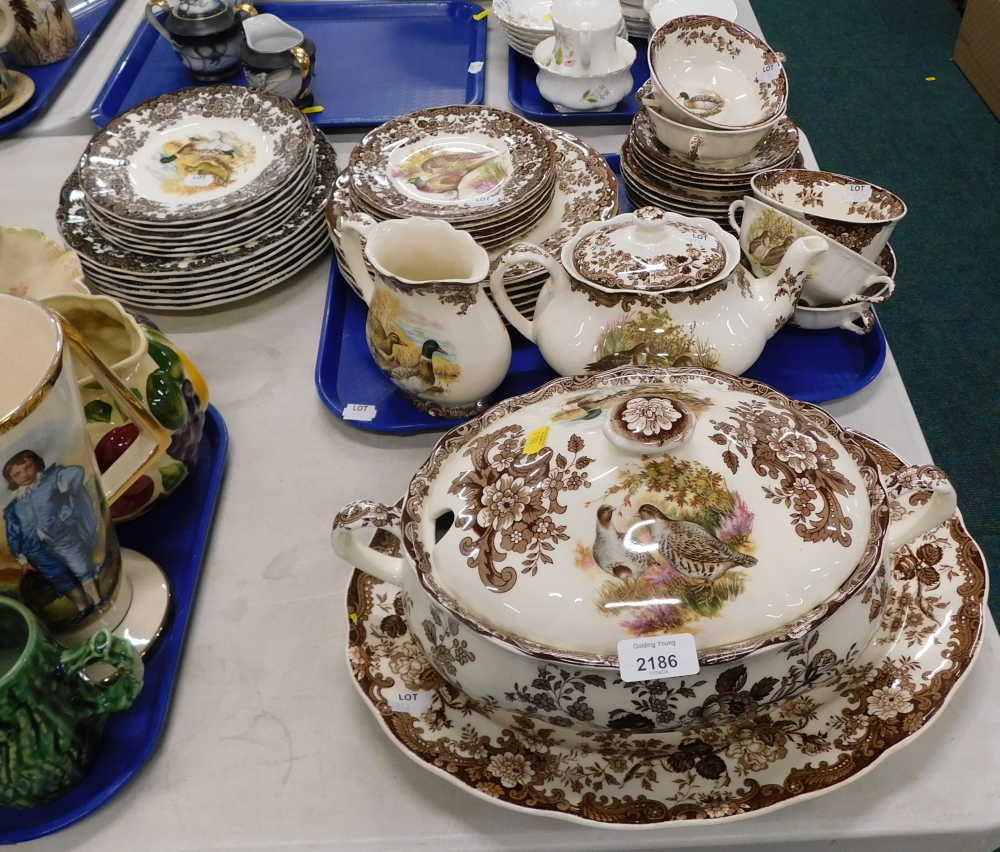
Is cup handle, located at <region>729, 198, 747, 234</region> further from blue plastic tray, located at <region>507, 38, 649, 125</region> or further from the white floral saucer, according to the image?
the white floral saucer

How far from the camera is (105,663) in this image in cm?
63

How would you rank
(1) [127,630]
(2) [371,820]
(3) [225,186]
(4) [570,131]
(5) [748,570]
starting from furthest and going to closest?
(4) [570,131], (3) [225,186], (1) [127,630], (2) [371,820], (5) [748,570]

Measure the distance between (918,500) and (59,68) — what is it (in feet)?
5.58

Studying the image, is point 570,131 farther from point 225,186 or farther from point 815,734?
point 815,734

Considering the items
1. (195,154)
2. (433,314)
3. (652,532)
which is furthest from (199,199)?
(652,532)

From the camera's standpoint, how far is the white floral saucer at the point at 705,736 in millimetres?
623

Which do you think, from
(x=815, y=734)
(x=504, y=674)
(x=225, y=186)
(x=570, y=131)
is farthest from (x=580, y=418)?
(x=570, y=131)

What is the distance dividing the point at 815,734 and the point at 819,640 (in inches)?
4.3

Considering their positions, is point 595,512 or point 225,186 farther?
point 225,186

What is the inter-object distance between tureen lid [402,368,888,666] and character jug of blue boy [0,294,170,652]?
0.84 feet

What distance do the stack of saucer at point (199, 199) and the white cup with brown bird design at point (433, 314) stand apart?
0.23 m

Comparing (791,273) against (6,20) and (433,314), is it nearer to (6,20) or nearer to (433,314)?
(433,314)

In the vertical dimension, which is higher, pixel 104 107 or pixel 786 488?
pixel 786 488

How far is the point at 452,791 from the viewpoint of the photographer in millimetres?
702
